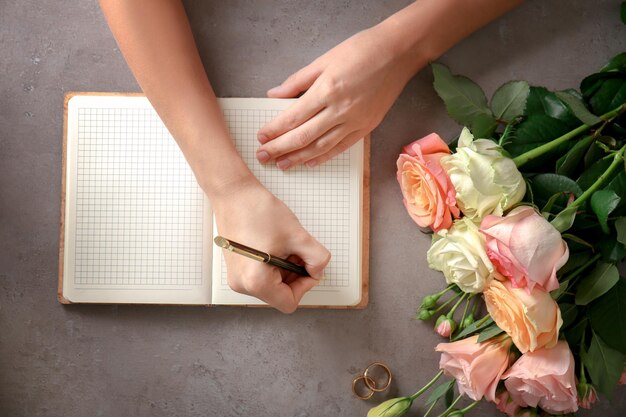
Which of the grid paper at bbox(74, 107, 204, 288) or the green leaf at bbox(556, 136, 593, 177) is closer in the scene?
the green leaf at bbox(556, 136, 593, 177)

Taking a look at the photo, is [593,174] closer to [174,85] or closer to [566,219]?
[566,219]

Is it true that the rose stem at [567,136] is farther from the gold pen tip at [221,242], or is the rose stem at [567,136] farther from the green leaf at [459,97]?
the gold pen tip at [221,242]

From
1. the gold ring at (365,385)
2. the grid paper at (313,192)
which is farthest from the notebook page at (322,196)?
the gold ring at (365,385)

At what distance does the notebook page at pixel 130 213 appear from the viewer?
797mm

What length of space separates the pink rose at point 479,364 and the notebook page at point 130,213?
326 millimetres

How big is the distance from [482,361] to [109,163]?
53 centimetres

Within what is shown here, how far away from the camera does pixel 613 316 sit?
68cm

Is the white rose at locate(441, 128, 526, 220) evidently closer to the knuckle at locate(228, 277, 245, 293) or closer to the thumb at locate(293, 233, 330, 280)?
the thumb at locate(293, 233, 330, 280)

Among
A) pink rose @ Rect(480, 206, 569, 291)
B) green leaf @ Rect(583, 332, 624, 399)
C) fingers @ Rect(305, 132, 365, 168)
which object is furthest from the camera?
fingers @ Rect(305, 132, 365, 168)

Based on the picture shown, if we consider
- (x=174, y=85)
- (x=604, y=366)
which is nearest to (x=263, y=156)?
(x=174, y=85)

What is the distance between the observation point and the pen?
2.03ft

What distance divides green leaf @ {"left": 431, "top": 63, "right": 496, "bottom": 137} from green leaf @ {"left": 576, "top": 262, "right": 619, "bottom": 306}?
22 centimetres

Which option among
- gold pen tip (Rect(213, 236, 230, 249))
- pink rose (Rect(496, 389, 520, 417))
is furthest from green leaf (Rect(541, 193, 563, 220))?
gold pen tip (Rect(213, 236, 230, 249))

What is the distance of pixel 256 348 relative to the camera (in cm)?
82
